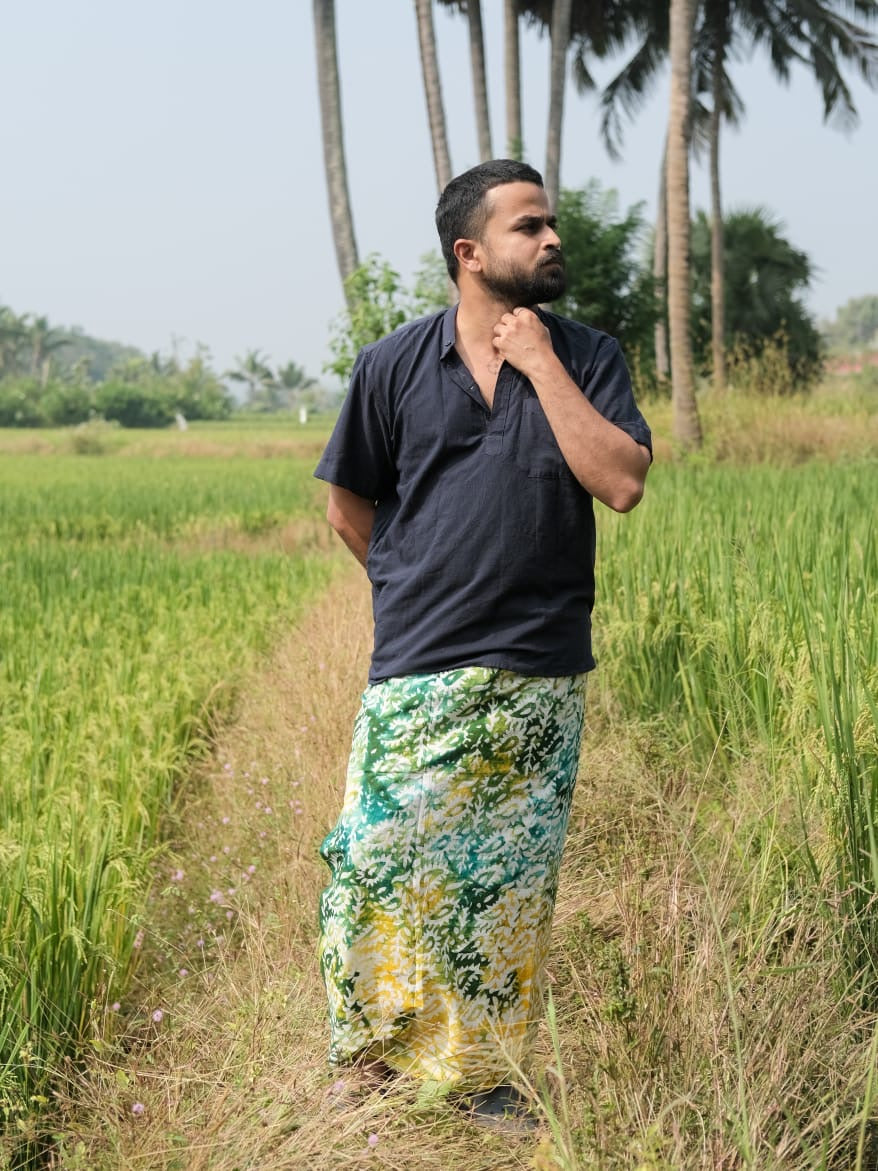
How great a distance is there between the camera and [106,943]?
2805 millimetres

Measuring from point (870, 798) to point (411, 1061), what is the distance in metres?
0.94

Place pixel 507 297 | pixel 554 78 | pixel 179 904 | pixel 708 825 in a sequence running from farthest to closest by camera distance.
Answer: pixel 554 78
pixel 179 904
pixel 708 825
pixel 507 297

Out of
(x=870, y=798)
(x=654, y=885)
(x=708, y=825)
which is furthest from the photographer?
(x=708, y=825)

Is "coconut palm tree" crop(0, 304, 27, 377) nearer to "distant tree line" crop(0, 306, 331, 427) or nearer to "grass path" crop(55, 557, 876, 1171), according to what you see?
"distant tree line" crop(0, 306, 331, 427)

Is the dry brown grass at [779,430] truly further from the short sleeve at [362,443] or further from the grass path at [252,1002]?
the short sleeve at [362,443]

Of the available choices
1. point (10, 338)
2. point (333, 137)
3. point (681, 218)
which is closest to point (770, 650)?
point (681, 218)

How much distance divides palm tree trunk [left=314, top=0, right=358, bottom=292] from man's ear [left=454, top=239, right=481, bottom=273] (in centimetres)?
1170

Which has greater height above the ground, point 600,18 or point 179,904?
point 600,18

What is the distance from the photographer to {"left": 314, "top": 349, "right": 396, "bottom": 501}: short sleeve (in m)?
2.25

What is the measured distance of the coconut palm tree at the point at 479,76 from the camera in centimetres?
1569

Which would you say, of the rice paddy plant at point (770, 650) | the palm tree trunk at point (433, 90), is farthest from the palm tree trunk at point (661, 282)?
the rice paddy plant at point (770, 650)

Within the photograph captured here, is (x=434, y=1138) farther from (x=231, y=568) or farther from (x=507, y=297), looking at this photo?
(x=231, y=568)

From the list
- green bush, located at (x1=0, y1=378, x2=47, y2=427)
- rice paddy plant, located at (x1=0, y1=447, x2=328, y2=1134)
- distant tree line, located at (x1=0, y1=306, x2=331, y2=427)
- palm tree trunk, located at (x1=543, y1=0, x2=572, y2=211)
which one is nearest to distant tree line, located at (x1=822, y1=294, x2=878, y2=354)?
distant tree line, located at (x1=0, y1=306, x2=331, y2=427)

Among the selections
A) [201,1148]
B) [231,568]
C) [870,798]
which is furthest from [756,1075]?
[231,568]
